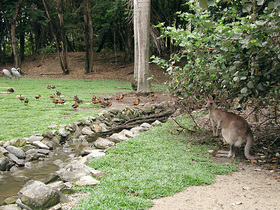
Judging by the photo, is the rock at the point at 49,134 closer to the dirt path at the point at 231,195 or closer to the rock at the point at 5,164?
the rock at the point at 5,164

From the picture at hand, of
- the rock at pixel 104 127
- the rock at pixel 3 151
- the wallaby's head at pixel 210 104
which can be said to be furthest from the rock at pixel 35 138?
the wallaby's head at pixel 210 104

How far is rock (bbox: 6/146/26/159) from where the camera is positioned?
6.16m

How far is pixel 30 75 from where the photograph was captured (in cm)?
2456

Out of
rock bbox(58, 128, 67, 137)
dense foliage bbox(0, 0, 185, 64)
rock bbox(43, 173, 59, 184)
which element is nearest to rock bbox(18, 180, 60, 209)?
rock bbox(43, 173, 59, 184)

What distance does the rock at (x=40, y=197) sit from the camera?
3604 mm

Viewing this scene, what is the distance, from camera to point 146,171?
4.61 m

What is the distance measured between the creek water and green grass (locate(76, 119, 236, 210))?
1.23m

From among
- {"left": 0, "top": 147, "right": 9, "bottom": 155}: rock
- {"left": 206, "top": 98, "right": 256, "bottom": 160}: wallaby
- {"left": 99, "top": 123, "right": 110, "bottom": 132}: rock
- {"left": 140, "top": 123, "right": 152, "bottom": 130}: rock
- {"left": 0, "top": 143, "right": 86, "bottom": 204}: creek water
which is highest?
{"left": 206, "top": 98, "right": 256, "bottom": 160}: wallaby

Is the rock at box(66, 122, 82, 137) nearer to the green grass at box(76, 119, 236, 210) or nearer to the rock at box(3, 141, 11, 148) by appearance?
the rock at box(3, 141, 11, 148)

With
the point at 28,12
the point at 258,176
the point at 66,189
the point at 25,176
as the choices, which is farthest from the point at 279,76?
the point at 28,12

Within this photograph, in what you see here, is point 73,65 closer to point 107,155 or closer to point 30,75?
point 30,75

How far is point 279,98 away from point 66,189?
398cm

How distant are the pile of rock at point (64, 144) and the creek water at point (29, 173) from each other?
6.3 inches

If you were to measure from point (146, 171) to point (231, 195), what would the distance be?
4.58ft
